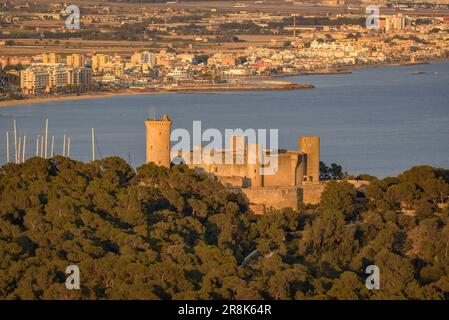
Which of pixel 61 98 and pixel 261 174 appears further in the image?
pixel 61 98

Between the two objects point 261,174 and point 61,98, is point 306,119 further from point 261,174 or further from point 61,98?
point 261,174

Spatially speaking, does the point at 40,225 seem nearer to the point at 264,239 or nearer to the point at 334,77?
the point at 264,239

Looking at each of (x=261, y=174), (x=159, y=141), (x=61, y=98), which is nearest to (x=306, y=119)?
(x=61, y=98)

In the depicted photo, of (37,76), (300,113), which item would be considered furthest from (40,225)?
(37,76)

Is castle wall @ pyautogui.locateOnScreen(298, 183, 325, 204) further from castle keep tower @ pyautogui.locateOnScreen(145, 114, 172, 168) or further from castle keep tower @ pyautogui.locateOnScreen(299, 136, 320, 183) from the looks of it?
castle keep tower @ pyautogui.locateOnScreen(145, 114, 172, 168)

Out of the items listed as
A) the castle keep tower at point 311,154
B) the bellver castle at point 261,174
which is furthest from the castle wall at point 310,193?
the castle keep tower at point 311,154

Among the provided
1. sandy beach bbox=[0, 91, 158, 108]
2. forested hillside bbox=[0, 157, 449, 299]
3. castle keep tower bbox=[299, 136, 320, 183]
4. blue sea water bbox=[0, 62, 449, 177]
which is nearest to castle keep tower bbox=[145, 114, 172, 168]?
forested hillside bbox=[0, 157, 449, 299]

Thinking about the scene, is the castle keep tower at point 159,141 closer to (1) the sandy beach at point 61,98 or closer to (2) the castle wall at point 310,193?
(2) the castle wall at point 310,193
